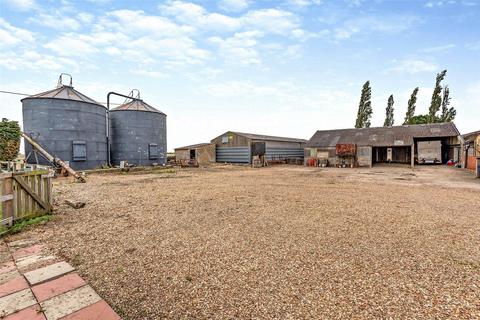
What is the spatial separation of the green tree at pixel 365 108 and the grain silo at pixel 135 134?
4088cm

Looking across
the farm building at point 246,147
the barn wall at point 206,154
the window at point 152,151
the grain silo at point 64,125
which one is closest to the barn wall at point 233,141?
the farm building at point 246,147

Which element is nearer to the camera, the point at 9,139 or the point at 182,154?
the point at 9,139

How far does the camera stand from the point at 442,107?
45844mm

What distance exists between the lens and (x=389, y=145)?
1078 inches

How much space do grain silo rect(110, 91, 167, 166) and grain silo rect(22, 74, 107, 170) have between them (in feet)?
9.57

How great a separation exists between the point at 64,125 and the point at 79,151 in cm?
228

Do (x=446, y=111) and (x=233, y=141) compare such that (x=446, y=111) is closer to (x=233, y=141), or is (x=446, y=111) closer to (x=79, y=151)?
(x=233, y=141)

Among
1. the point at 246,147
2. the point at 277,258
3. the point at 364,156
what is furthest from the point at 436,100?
the point at 277,258

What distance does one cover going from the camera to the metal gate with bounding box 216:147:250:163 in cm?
3097

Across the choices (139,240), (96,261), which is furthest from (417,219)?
(96,261)

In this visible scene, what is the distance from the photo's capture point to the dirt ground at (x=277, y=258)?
114 inches

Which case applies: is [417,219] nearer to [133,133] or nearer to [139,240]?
[139,240]

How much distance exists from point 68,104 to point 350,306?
75.4 feet

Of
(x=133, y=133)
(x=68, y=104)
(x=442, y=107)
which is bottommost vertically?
(x=133, y=133)
